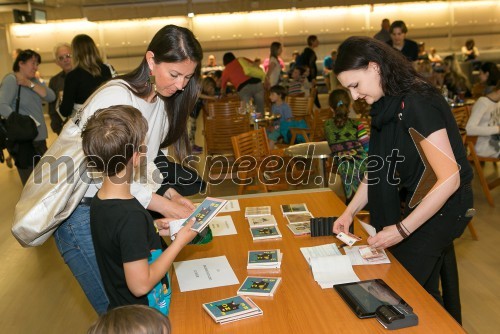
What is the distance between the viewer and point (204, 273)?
2.14 meters

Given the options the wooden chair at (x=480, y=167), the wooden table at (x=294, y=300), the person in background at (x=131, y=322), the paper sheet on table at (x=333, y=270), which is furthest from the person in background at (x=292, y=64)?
the person in background at (x=131, y=322)

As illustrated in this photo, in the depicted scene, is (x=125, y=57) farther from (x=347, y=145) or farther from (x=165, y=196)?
(x=165, y=196)

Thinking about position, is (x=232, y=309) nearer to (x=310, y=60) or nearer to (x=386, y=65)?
(x=386, y=65)

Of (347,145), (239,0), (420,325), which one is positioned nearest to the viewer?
(420,325)

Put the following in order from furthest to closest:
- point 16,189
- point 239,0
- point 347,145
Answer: point 239,0 → point 16,189 → point 347,145

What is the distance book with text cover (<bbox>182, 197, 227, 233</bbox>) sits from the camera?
1859 millimetres

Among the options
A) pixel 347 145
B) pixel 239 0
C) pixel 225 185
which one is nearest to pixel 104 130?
pixel 347 145

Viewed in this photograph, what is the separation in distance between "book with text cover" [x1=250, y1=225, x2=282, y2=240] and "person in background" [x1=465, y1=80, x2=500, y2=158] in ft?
11.5

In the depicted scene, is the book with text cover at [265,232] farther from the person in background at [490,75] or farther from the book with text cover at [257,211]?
the person in background at [490,75]

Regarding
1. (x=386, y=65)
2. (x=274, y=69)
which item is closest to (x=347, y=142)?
(x=386, y=65)

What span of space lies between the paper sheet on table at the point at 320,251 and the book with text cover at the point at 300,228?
179mm

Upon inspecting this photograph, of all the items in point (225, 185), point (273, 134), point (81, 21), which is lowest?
point (225, 185)

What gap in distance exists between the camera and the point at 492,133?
5.25 metres

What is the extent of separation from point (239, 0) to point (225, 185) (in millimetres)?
10820
